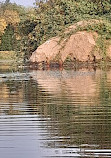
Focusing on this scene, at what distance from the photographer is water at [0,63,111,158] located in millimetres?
6326

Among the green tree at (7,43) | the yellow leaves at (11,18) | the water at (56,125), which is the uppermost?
the yellow leaves at (11,18)

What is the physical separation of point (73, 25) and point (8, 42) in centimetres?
3589

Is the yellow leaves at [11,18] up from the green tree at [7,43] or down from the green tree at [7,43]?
up

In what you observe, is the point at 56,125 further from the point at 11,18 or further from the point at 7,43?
the point at 11,18

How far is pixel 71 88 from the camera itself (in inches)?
593

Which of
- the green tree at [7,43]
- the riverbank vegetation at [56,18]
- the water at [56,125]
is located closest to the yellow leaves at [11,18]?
the green tree at [7,43]

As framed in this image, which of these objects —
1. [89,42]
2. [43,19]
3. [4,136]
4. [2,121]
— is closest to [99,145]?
[4,136]

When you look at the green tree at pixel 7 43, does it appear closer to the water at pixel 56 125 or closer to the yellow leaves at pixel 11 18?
the yellow leaves at pixel 11 18

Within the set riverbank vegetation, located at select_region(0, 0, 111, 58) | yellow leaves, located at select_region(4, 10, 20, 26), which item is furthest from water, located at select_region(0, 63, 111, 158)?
yellow leaves, located at select_region(4, 10, 20, 26)

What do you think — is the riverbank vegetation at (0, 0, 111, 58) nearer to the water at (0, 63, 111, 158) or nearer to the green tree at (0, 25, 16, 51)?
the water at (0, 63, 111, 158)

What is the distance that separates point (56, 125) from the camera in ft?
26.7

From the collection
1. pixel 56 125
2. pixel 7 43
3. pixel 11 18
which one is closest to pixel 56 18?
pixel 56 125

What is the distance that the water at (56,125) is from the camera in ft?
20.8

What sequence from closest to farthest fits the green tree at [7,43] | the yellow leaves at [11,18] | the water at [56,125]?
1. the water at [56,125]
2. the green tree at [7,43]
3. the yellow leaves at [11,18]
